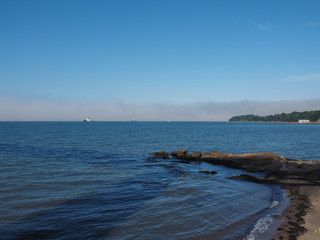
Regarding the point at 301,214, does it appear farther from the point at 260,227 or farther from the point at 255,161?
the point at 255,161

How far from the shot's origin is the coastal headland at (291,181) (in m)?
8.38

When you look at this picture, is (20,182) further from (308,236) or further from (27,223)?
(308,236)

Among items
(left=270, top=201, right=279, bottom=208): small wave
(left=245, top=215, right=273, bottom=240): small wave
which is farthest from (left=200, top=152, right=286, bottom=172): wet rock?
(left=245, top=215, right=273, bottom=240): small wave

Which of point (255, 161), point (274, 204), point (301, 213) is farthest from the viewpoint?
point (255, 161)

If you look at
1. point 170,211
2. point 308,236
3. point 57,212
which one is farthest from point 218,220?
point 57,212

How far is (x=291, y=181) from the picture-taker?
1678 cm

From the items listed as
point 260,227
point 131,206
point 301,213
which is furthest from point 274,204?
point 131,206

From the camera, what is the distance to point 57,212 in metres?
10.2

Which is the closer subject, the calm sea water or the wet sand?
the wet sand

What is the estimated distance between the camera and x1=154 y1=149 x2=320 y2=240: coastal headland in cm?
838

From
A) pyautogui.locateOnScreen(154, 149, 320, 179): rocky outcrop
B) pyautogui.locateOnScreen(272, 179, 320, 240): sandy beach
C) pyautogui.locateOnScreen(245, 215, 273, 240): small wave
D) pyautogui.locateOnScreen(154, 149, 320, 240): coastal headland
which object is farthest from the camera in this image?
pyautogui.locateOnScreen(154, 149, 320, 179): rocky outcrop

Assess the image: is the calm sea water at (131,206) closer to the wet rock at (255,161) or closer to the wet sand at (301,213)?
the wet sand at (301,213)

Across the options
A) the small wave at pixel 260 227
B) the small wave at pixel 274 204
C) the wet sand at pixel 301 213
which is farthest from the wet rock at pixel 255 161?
the small wave at pixel 260 227

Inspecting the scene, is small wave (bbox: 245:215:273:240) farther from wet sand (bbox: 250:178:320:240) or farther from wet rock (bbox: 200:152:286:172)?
wet rock (bbox: 200:152:286:172)
